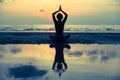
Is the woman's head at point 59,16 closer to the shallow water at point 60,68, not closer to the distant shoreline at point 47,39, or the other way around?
the distant shoreline at point 47,39

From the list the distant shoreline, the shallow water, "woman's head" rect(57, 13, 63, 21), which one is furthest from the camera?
the distant shoreline

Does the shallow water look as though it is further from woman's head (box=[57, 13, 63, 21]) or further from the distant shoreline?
the distant shoreline

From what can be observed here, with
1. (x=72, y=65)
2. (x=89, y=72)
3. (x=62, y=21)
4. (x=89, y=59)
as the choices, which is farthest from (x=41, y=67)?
(x=62, y=21)

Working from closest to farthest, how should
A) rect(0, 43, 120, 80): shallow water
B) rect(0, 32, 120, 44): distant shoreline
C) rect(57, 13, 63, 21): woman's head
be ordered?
rect(0, 43, 120, 80): shallow water, rect(57, 13, 63, 21): woman's head, rect(0, 32, 120, 44): distant shoreline

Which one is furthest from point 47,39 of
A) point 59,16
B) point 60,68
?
point 60,68

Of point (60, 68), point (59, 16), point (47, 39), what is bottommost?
point (47, 39)

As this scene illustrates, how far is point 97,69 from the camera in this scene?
34.0 ft

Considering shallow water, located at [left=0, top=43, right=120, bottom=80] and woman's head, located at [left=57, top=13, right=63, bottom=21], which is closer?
shallow water, located at [left=0, top=43, right=120, bottom=80]

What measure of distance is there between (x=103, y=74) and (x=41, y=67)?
2.21m

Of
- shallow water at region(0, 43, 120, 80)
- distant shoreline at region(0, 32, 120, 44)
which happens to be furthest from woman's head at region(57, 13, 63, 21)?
shallow water at region(0, 43, 120, 80)

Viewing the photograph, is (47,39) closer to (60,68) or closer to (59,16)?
(59,16)

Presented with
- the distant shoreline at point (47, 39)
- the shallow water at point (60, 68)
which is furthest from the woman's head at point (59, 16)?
the shallow water at point (60, 68)

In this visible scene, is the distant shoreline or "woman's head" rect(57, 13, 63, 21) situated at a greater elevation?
"woman's head" rect(57, 13, 63, 21)

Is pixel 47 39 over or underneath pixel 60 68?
underneath
